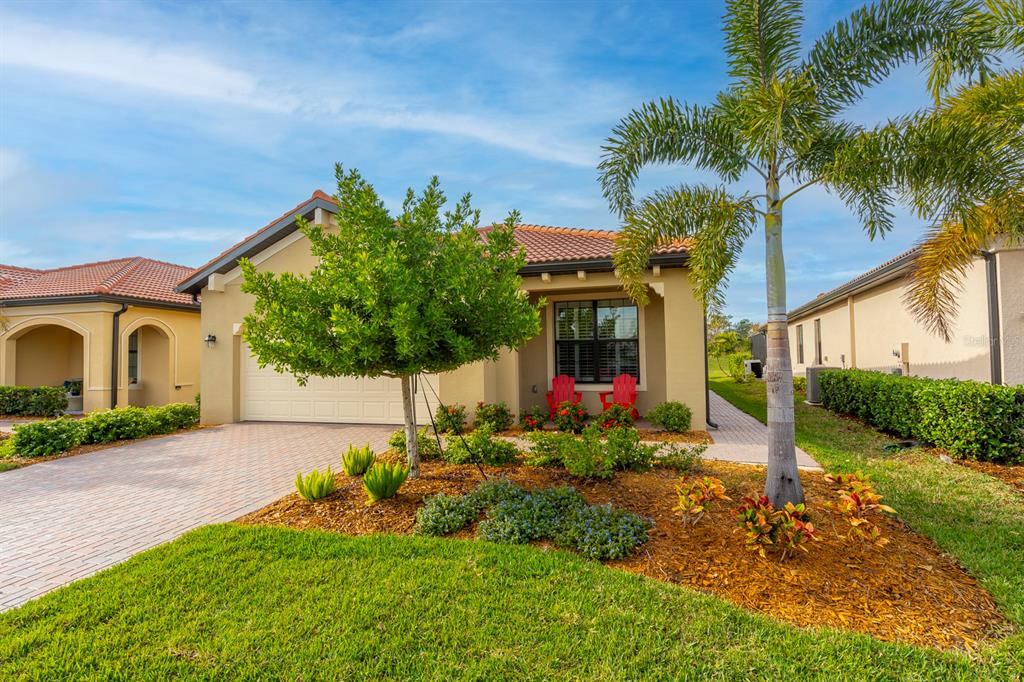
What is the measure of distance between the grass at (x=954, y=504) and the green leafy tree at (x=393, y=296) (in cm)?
443

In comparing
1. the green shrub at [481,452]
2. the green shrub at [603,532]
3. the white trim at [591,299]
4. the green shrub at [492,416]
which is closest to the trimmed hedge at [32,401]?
the green shrub at [492,416]

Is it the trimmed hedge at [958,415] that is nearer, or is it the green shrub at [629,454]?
the green shrub at [629,454]

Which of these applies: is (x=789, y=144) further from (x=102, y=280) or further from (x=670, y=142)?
(x=102, y=280)

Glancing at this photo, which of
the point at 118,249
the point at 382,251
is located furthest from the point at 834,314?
the point at 118,249

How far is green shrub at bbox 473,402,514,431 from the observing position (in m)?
10.2

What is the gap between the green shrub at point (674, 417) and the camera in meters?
9.35

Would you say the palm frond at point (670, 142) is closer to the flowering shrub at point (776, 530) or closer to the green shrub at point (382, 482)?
the flowering shrub at point (776, 530)

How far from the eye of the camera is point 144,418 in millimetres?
10352

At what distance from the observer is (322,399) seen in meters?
11.9

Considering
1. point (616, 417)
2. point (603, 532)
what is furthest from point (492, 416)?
point (603, 532)

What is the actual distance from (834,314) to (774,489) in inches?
632

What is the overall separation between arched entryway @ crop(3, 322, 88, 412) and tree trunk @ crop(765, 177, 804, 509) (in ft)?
62.8

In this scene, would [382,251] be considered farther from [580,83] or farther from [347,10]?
[580,83]

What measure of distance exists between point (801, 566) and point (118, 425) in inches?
476
